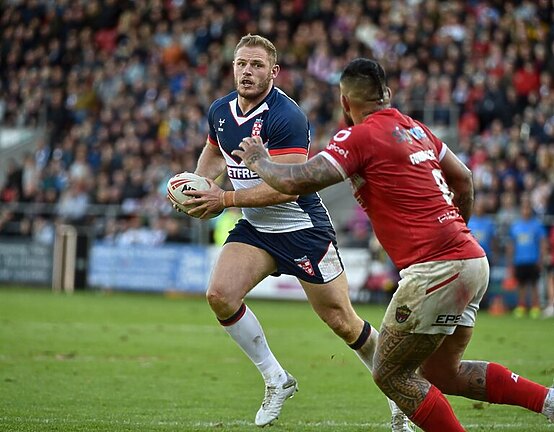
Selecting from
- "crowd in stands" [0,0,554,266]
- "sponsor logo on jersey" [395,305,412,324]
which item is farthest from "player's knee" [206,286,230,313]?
"crowd in stands" [0,0,554,266]

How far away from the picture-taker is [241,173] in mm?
8727

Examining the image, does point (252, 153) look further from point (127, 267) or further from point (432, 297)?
point (127, 267)

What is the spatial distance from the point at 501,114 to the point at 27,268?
12.3 m

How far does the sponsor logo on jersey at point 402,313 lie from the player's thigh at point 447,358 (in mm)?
577

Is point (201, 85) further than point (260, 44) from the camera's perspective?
Yes

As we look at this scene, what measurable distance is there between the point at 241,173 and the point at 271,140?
397mm

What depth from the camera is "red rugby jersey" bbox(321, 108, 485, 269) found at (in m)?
6.32

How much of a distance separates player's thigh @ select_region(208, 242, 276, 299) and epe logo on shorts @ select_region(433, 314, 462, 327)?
94.3 inches

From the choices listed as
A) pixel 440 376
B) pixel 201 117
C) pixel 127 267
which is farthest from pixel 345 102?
pixel 201 117

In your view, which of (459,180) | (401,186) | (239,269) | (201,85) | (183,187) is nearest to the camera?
(401,186)

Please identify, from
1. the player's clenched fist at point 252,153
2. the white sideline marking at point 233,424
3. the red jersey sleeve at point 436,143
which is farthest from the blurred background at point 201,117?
the player's clenched fist at point 252,153

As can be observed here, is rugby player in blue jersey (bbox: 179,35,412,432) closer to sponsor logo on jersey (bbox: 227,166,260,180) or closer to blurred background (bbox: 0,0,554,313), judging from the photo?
sponsor logo on jersey (bbox: 227,166,260,180)

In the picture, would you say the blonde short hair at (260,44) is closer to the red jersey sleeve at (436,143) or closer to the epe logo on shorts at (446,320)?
the red jersey sleeve at (436,143)

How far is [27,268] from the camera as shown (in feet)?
90.8
